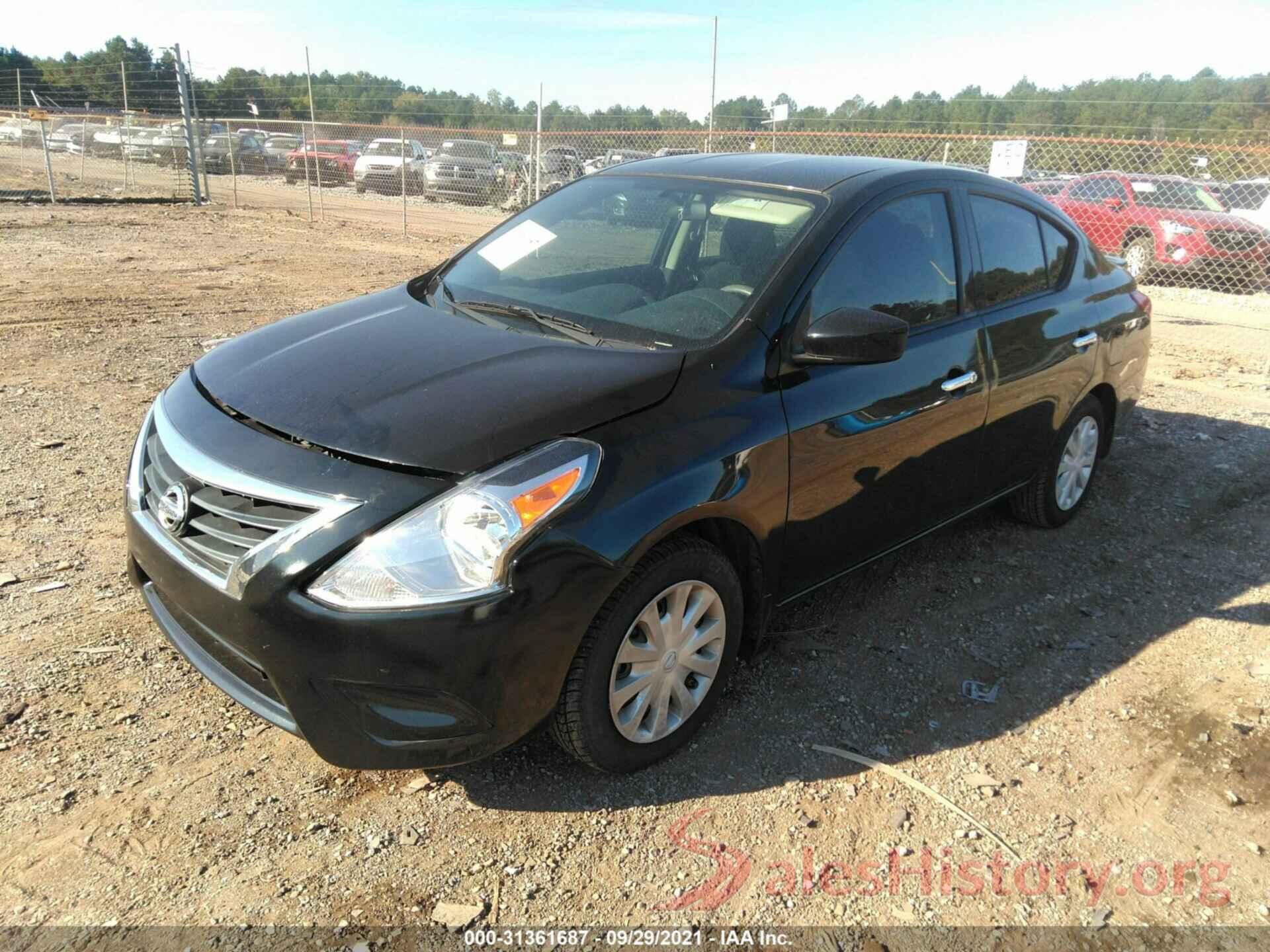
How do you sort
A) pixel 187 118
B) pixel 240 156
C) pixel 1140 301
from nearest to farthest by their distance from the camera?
pixel 1140 301
pixel 187 118
pixel 240 156

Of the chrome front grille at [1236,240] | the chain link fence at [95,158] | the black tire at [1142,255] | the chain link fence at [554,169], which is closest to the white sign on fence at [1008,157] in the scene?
the chain link fence at [554,169]

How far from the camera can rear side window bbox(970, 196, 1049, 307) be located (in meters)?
3.89

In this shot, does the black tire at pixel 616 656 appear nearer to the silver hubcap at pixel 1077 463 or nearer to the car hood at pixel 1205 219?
the silver hubcap at pixel 1077 463

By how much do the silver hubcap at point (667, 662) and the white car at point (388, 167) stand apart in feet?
65.9

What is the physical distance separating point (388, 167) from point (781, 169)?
814 inches

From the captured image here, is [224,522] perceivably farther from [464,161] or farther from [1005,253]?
[464,161]

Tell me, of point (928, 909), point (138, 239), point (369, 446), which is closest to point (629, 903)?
point (928, 909)

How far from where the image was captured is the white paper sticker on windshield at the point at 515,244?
3.77 metres

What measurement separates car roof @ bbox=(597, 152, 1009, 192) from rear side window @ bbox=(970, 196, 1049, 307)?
0.16m

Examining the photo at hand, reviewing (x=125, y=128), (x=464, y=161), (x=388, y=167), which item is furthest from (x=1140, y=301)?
(x=125, y=128)

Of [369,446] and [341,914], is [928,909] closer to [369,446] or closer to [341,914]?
[341,914]

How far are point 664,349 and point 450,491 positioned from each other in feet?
3.04

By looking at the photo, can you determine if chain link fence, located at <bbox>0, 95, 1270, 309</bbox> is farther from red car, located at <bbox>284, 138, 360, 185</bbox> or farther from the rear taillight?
the rear taillight

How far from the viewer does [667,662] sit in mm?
2756
